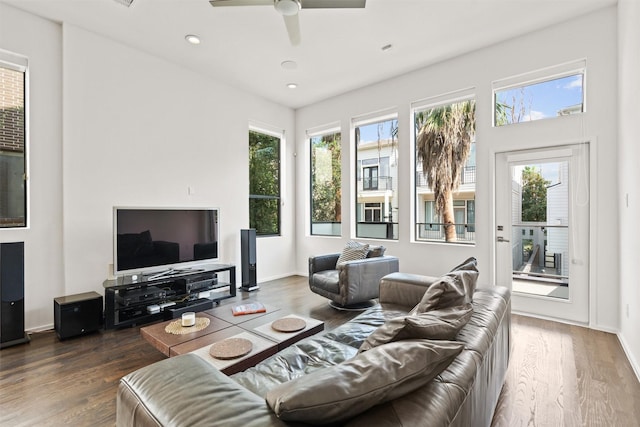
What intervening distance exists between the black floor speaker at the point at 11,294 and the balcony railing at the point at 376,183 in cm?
434

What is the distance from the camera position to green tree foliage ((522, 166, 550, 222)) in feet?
11.7

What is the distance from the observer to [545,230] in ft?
11.7

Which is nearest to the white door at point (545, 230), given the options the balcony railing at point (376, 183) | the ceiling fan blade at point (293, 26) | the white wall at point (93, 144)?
the balcony railing at point (376, 183)

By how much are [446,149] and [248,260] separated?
336 cm

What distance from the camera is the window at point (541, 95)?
3.41 metres

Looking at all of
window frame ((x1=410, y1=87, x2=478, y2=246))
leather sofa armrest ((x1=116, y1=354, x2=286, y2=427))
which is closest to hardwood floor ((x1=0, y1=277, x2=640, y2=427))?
leather sofa armrest ((x1=116, y1=354, x2=286, y2=427))

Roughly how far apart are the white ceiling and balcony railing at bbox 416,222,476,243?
7.43 ft

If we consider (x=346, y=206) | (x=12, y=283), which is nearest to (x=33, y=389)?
(x=12, y=283)

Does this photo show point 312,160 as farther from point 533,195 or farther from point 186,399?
point 186,399

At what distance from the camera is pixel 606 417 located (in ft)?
6.01

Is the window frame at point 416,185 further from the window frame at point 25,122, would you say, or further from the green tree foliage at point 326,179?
the window frame at point 25,122

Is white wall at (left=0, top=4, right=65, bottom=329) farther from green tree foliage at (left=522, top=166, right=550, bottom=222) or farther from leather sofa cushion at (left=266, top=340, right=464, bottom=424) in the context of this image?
green tree foliage at (left=522, top=166, right=550, bottom=222)

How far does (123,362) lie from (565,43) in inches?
210

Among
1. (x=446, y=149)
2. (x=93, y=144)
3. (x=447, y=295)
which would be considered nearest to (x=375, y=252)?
(x=446, y=149)
